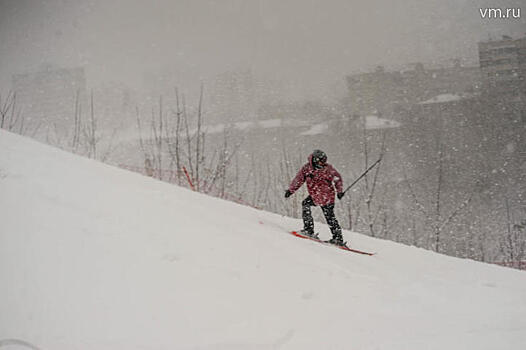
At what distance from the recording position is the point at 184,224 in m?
4.88

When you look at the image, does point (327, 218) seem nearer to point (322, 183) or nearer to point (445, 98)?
point (322, 183)

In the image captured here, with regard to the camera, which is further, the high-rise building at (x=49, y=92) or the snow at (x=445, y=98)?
the high-rise building at (x=49, y=92)

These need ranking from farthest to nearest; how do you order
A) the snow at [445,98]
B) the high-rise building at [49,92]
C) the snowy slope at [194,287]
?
1. the high-rise building at [49,92]
2. the snow at [445,98]
3. the snowy slope at [194,287]

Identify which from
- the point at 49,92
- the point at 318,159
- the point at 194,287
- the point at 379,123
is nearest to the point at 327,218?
the point at 318,159

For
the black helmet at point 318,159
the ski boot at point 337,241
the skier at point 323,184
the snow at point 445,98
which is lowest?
the ski boot at point 337,241

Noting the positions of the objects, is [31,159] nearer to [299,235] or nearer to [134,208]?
[134,208]

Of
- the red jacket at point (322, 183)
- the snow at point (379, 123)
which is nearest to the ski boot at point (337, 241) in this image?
the red jacket at point (322, 183)

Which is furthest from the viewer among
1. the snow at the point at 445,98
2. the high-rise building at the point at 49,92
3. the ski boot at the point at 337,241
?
the high-rise building at the point at 49,92

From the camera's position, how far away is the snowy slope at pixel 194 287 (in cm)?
294

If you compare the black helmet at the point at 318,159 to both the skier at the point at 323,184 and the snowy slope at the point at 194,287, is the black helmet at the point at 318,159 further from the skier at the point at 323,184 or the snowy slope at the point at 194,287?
the snowy slope at the point at 194,287

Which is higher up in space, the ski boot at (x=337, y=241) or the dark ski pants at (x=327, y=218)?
the dark ski pants at (x=327, y=218)

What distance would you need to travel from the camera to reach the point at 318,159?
640cm

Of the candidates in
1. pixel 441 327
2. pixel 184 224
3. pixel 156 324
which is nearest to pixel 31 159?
pixel 184 224

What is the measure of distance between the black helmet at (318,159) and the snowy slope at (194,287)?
1430 millimetres
